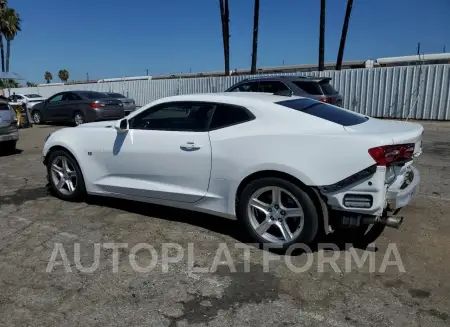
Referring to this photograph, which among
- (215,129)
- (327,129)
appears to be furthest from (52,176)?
(327,129)

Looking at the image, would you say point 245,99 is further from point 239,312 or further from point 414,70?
point 414,70

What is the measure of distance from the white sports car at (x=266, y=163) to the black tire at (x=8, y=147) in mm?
6007

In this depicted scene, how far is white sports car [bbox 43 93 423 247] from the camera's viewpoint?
11.4 ft

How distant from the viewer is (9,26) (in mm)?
43438

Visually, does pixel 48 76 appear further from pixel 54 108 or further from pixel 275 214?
pixel 275 214

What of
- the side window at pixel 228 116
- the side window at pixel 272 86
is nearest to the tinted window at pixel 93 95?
the side window at pixel 272 86

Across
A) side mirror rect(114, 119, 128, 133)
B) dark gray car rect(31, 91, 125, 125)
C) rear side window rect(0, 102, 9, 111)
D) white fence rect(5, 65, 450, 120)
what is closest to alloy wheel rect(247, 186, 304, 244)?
side mirror rect(114, 119, 128, 133)

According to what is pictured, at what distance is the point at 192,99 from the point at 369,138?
76.2 inches

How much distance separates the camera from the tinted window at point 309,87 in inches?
429

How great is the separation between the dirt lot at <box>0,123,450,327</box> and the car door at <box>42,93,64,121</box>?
1237 centimetres

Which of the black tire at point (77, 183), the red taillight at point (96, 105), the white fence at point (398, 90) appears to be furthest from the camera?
the red taillight at point (96, 105)

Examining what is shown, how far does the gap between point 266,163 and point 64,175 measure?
10.0ft

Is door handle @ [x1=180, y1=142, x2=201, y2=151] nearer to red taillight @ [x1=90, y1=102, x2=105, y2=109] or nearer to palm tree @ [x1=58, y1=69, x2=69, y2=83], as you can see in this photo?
red taillight @ [x1=90, y1=102, x2=105, y2=109]

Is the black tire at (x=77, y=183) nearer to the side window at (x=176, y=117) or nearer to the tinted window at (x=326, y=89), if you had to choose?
the side window at (x=176, y=117)
